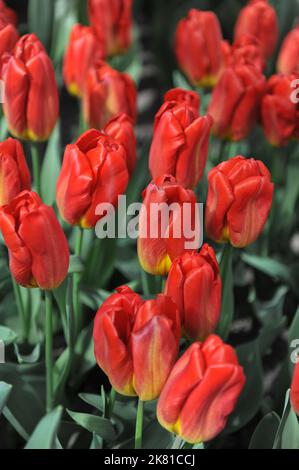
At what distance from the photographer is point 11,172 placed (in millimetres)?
906

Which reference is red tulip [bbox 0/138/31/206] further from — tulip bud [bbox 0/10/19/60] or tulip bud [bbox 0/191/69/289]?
tulip bud [bbox 0/10/19/60]

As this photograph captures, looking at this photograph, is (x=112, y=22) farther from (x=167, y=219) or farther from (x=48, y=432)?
(x=48, y=432)

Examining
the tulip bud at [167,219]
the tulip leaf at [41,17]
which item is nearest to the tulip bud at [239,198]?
the tulip bud at [167,219]

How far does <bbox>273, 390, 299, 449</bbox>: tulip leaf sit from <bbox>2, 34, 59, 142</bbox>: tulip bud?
46cm

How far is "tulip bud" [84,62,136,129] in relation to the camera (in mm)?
1104

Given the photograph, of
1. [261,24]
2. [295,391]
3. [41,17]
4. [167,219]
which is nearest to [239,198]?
[167,219]

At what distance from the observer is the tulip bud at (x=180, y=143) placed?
93 centimetres

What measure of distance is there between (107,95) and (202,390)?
53cm

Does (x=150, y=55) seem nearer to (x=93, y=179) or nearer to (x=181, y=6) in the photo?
(x=181, y=6)

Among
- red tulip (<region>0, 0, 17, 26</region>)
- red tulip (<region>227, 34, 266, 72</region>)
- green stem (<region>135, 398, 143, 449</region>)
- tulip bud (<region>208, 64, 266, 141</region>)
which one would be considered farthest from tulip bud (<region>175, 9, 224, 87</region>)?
green stem (<region>135, 398, 143, 449</region>)

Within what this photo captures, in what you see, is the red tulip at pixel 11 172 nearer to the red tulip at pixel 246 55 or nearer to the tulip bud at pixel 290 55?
the red tulip at pixel 246 55

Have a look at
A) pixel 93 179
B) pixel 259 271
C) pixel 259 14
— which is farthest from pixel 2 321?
pixel 259 14

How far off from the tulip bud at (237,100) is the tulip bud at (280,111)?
18 mm

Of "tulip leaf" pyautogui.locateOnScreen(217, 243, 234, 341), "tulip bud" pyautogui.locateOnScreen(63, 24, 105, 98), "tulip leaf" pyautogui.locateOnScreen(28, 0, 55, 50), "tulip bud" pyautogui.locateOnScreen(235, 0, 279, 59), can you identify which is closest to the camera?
"tulip leaf" pyautogui.locateOnScreen(217, 243, 234, 341)
